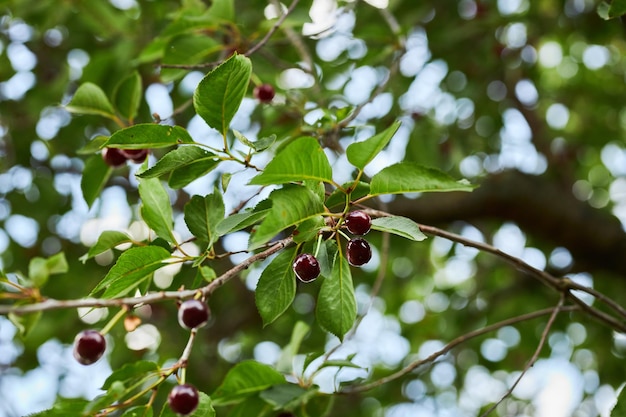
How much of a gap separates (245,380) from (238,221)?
421 millimetres

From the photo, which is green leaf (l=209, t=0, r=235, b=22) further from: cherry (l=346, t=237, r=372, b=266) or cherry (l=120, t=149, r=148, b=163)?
cherry (l=346, t=237, r=372, b=266)

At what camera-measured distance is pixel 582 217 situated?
2.81 m

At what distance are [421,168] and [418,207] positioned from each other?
1.87m

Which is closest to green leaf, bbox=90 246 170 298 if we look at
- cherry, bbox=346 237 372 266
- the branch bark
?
cherry, bbox=346 237 372 266

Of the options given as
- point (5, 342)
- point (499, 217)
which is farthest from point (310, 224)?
point (5, 342)

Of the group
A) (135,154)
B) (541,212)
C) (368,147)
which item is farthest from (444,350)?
(541,212)

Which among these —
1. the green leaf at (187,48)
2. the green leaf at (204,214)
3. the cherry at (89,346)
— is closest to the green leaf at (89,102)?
the green leaf at (187,48)

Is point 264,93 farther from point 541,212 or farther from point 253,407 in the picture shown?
point 541,212

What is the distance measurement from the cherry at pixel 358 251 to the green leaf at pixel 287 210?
0.28 ft

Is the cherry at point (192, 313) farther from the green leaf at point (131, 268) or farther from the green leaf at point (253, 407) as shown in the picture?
the green leaf at point (253, 407)

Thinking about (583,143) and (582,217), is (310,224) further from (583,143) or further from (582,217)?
(583,143)

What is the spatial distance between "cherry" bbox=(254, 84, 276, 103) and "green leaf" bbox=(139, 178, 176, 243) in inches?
20.6

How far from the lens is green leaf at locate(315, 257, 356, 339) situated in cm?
108

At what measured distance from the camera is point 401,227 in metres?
0.93
